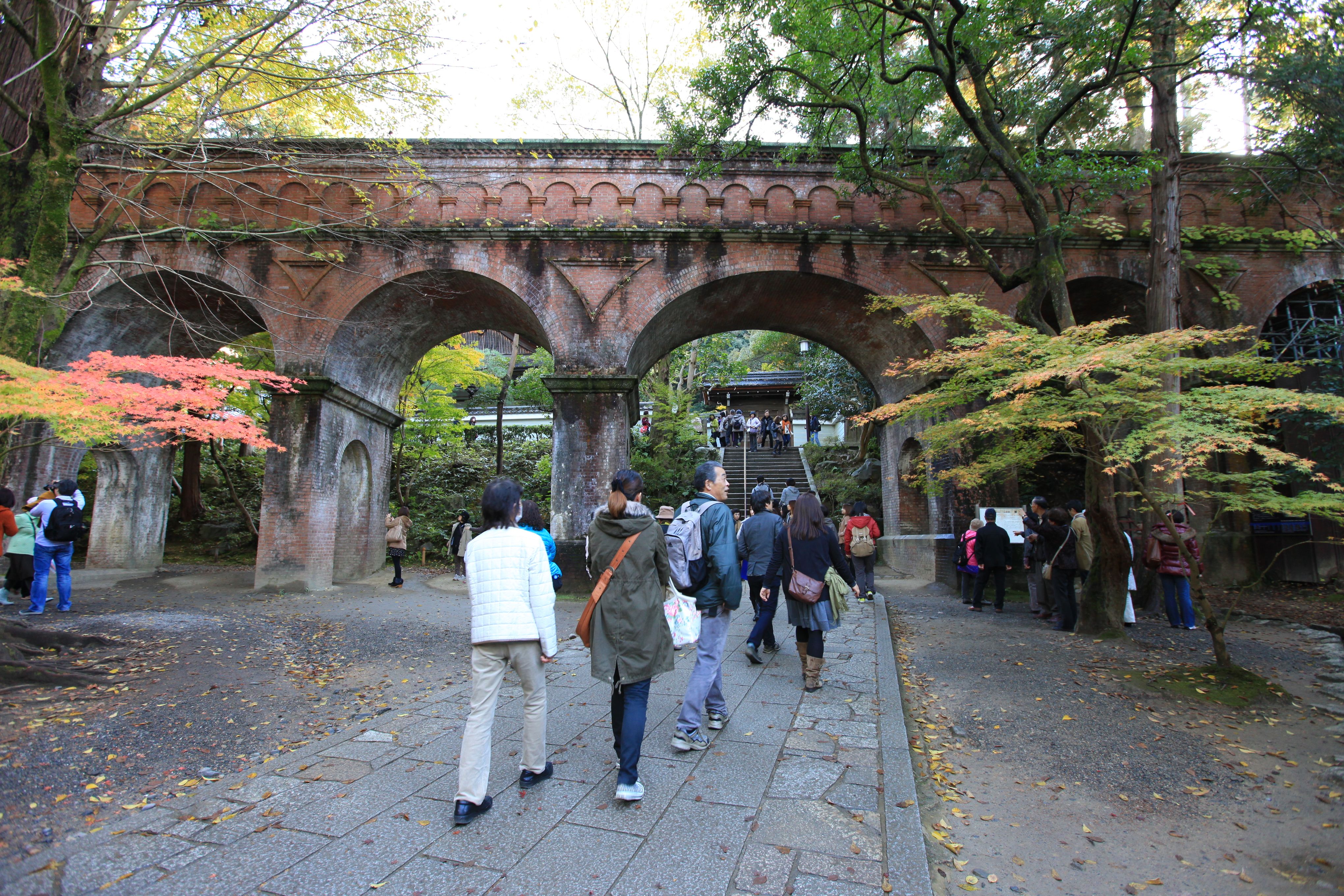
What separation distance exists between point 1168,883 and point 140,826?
492 cm

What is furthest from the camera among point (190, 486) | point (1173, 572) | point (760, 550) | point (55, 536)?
point (190, 486)

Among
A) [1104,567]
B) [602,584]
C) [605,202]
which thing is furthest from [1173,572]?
[605,202]

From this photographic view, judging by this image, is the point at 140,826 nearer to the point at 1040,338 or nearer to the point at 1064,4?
the point at 1040,338

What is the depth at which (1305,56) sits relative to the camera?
8.66m

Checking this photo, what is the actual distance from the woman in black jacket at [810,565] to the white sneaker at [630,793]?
2.22 meters

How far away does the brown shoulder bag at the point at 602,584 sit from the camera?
133 inches

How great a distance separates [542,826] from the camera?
2988 millimetres

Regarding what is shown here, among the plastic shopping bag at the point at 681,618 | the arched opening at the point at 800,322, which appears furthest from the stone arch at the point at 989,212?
the plastic shopping bag at the point at 681,618

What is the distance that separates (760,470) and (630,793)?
18633mm

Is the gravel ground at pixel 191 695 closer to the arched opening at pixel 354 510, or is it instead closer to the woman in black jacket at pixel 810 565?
the arched opening at pixel 354 510

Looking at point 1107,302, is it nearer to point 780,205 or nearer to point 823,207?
point 823,207

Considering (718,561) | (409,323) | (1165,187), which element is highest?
(1165,187)

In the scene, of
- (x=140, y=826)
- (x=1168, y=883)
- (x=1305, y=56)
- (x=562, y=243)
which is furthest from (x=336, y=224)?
(x=1305, y=56)

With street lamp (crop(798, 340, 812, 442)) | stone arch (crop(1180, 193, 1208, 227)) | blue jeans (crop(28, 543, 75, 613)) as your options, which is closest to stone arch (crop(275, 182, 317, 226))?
blue jeans (crop(28, 543, 75, 613))
